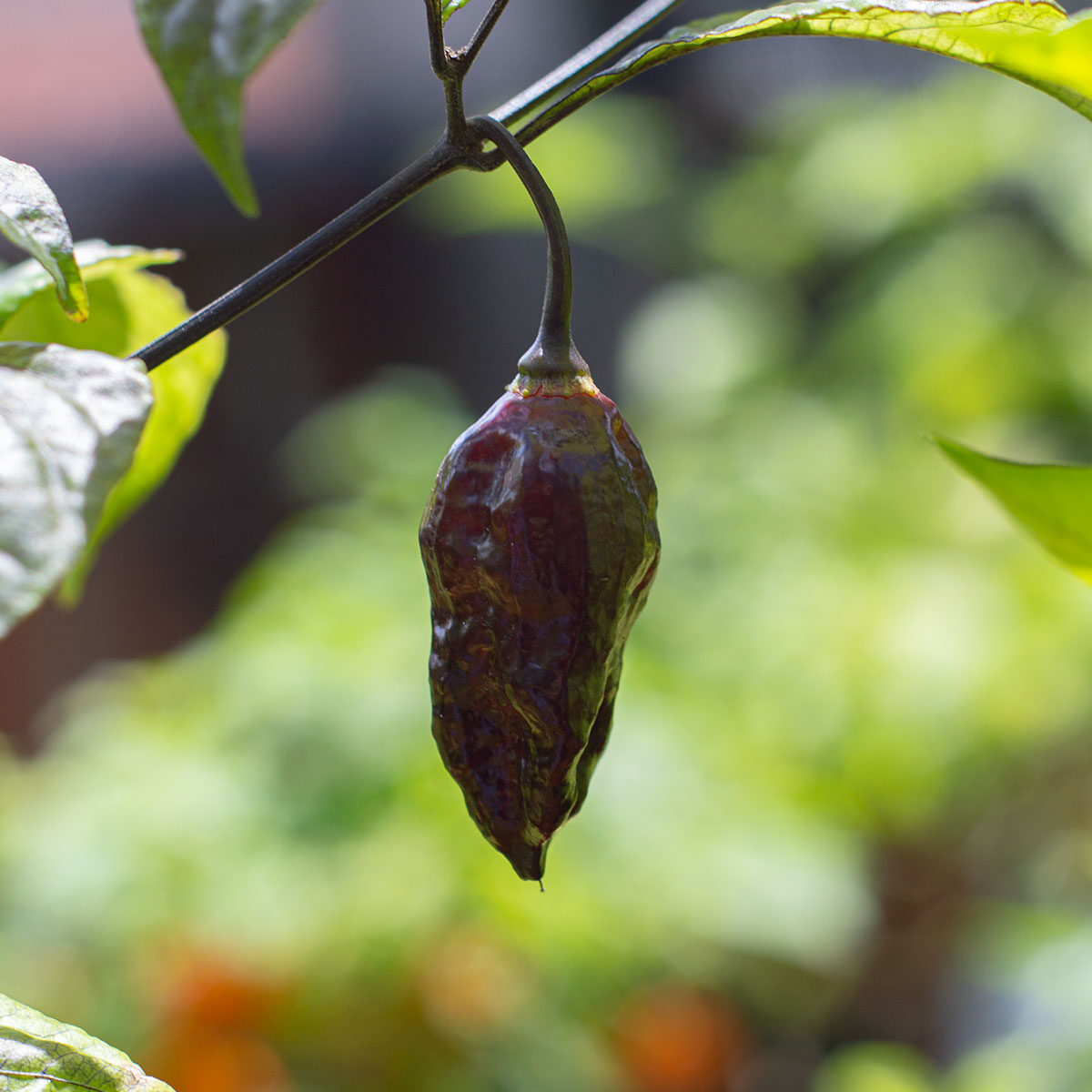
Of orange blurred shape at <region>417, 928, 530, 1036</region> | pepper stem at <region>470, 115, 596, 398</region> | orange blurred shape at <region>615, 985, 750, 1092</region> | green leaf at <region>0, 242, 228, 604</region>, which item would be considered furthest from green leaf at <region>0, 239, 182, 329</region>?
orange blurred shape at <region>615, 985, 750, 1092</region>

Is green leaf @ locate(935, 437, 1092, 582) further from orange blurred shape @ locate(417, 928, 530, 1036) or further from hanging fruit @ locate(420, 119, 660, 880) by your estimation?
orange blurred shape @ locate(417, 928, 530, 1036)

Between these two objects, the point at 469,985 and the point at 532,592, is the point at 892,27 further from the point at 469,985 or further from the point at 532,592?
the point at 469,985

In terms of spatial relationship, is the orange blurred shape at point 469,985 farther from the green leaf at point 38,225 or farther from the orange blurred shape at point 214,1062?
the green leaf at point 38,225

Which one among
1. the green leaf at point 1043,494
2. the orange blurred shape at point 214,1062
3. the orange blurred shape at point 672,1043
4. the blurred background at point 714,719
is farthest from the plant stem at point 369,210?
the orange blurred shape at point 672,1043

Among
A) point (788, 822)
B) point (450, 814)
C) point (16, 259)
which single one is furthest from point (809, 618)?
point (16, 259)

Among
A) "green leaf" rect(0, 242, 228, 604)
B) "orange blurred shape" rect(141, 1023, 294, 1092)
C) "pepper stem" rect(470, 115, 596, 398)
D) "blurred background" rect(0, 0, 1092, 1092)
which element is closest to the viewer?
"pepper stem" rect(470, 115, 596, 398)

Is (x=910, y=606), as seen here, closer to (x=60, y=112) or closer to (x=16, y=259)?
(x=16, y=259)
